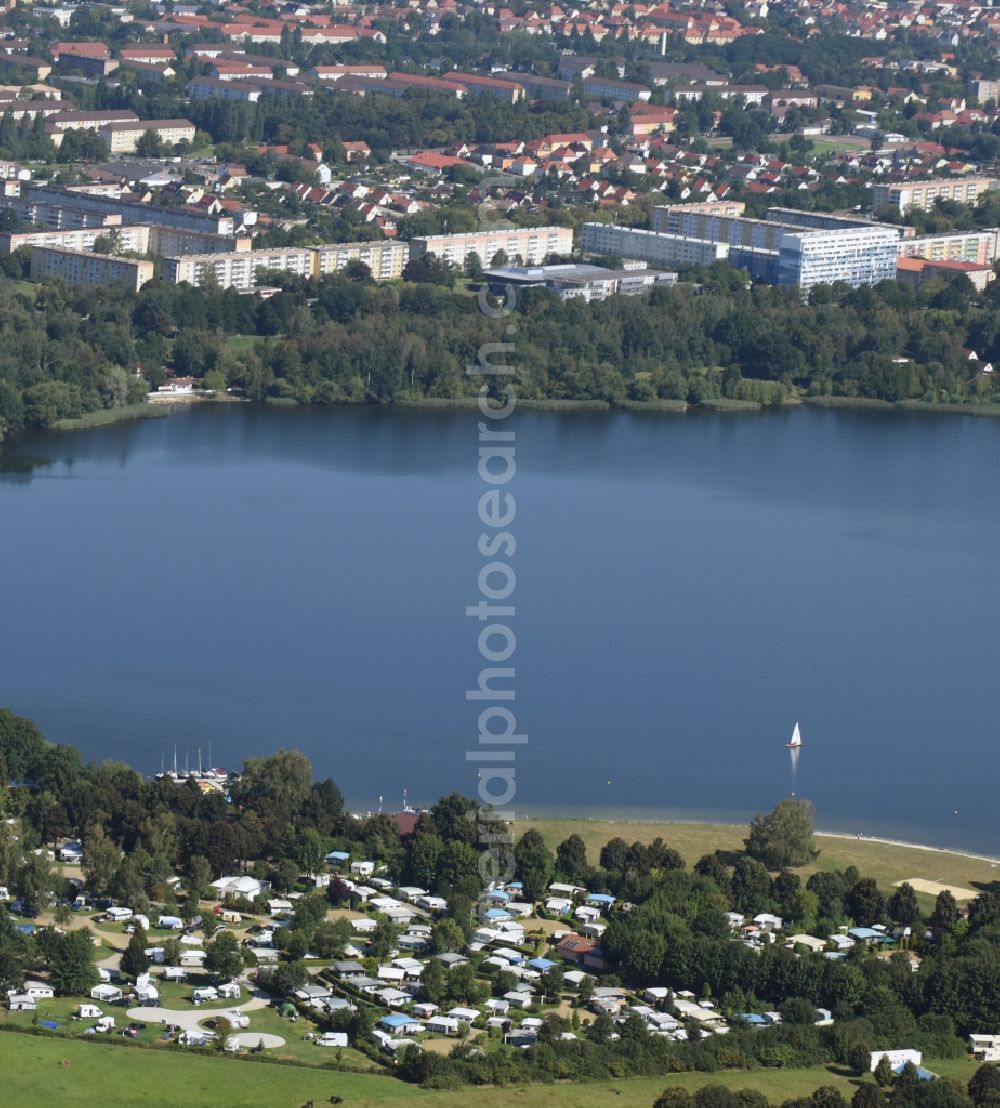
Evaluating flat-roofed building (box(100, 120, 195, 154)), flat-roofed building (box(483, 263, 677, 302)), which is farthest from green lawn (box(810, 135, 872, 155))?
flat-roofed building (box(483, 263, 677, 302))

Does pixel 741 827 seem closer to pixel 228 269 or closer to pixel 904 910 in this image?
pixel 904 910

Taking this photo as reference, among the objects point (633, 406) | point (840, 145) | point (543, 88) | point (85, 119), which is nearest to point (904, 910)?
point (633, 406)

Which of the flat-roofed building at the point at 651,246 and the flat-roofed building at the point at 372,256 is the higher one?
the flat-roofed building at the point at 651,246

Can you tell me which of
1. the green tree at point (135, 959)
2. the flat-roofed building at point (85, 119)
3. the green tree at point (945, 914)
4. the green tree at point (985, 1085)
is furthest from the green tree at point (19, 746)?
the flat-roofed building at point (85, 119)

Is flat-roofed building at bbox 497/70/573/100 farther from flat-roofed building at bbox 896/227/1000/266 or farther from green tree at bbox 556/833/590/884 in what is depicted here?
green tree at bbox 556/833/590/884

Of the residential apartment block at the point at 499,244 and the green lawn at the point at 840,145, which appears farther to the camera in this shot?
the green lawn at the point at 840,145

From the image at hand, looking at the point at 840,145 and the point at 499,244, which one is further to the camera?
the point at 840,145

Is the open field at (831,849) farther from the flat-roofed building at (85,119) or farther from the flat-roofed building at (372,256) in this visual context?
the flat-roofed building at (85,119)
